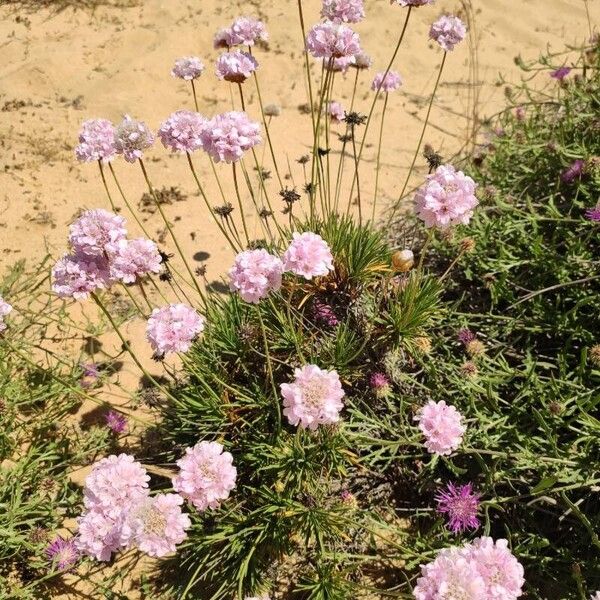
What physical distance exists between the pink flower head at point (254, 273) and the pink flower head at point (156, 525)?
2.28 ft

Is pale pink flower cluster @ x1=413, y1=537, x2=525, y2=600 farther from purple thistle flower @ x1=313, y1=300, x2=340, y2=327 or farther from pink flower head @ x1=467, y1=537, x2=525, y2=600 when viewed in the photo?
purple thistle flower @ x1=313, y1=300, x2=340, y2=327

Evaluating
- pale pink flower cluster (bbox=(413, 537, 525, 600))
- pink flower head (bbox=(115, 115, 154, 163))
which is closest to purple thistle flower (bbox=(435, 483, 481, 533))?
pale pink flower cluster (bbox=(413, 537, 525, 600))

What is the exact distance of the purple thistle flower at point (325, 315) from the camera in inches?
110

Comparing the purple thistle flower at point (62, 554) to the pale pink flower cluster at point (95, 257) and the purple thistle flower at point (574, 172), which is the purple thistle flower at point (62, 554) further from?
the purple thistle flower at point (574, 172)

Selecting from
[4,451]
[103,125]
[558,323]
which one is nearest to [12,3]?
[103,125]

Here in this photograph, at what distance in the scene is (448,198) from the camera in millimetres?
2043

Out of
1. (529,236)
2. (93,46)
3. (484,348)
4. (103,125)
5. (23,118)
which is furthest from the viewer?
(93,46)

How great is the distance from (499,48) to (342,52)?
12.7ft

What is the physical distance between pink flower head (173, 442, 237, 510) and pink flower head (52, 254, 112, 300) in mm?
661

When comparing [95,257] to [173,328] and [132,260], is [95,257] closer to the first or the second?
[132,260]

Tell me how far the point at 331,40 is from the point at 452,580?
204cm

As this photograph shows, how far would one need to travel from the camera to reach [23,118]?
452 cm

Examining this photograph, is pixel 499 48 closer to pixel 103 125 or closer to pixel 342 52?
pixel 342 52

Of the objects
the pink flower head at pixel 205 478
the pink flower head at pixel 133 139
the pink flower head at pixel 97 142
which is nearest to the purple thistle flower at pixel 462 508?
the pink flower head at pixel 205 478
